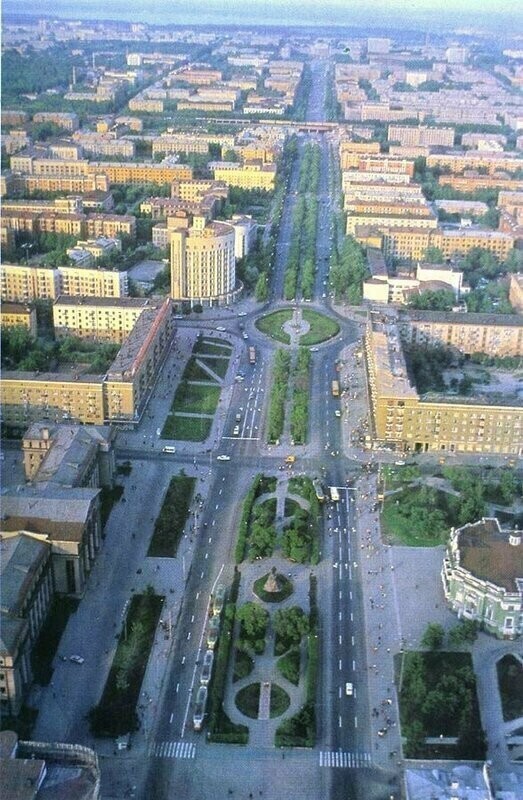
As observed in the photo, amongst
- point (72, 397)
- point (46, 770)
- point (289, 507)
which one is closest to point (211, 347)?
point (72, 397)

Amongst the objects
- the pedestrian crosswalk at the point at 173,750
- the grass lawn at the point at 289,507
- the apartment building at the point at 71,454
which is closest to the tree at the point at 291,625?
the pedestrian crosswalk at the point at 173,750

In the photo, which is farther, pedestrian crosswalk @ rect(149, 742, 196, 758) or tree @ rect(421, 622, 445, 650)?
tree @ rect(421, 622, 445, 650)

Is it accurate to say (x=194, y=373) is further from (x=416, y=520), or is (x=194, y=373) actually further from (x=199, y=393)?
(x=416, y=520)

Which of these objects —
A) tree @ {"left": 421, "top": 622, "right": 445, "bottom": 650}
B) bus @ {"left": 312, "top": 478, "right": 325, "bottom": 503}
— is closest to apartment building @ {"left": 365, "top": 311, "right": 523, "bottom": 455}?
bus @ {"left": 312, "top": 478, "right": 325, "bottom": 503}

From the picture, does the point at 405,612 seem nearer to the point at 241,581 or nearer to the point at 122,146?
the point at 241,581

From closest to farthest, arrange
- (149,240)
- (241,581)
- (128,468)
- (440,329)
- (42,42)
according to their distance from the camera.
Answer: (241,581)
(128,468)
(440,329)
(149,240)
(42,42)

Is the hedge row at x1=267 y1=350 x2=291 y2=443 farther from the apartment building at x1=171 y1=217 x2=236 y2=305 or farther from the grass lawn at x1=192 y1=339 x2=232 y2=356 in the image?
the apartment building at x1=171 y1=217 x2=236 y2=305

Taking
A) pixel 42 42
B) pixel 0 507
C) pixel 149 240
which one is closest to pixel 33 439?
pixel 0 507
